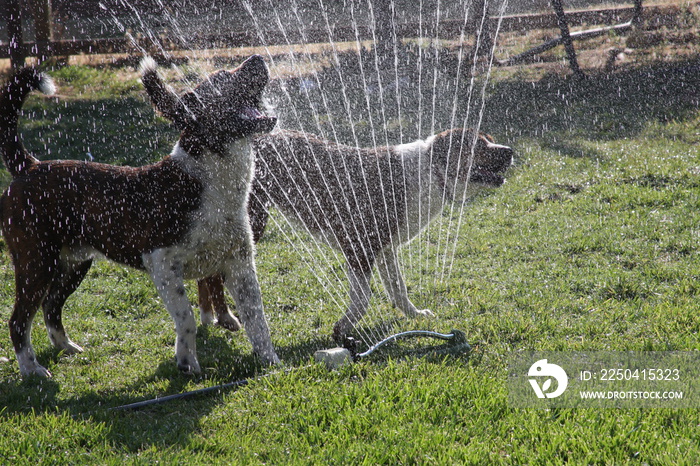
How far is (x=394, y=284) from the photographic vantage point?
5012 millimetres

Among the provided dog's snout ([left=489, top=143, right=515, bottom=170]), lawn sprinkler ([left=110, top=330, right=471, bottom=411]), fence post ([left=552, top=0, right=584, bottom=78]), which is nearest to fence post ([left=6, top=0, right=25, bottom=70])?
fence post ([left=552, top=0, right=584, bottom=78])

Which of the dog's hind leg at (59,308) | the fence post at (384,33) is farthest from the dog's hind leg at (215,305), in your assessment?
the fence post at (384,33)

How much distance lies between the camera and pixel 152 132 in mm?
10141

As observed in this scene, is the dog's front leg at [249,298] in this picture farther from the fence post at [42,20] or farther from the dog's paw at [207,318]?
the fence post at [42,20]

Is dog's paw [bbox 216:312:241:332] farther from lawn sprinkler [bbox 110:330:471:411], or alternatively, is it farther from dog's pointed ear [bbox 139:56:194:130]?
dog's pointed ear [bbox 139:56:194:130]

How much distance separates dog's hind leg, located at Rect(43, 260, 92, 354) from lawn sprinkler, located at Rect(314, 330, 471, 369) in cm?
167

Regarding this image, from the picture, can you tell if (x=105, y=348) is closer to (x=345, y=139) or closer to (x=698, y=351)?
(x=698, y=351)

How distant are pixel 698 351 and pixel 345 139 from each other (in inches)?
243

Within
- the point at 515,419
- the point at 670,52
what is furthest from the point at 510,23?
the point at 515,419

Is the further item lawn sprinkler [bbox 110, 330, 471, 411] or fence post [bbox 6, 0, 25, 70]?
fence post [bbox 6, 0, 25, 70]

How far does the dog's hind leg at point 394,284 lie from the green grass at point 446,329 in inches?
5.6

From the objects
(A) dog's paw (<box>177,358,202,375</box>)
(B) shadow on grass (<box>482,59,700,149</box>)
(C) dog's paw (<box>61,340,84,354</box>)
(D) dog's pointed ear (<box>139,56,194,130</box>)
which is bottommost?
(B) shadow on grass (<box>482,59,700,149</box>)

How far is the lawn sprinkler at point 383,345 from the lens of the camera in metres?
3.87

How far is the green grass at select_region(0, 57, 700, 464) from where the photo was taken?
3.06 meters
